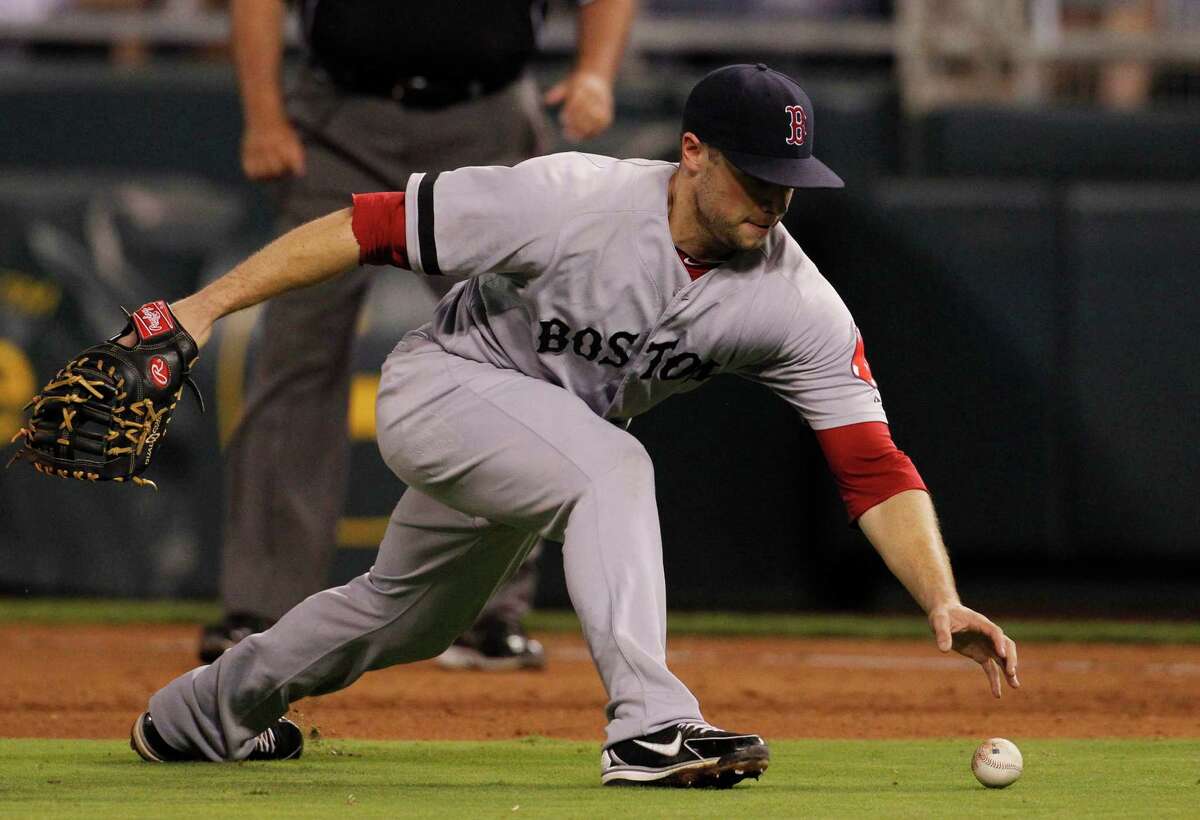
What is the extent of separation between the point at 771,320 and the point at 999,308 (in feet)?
13.5

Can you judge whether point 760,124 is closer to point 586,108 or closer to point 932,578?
point 932,578

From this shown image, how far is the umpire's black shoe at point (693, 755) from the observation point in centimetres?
323

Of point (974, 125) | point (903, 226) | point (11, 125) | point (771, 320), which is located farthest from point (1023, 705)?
point (11, 125)

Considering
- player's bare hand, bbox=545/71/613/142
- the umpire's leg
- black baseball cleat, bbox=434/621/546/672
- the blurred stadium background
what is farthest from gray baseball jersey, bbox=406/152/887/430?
the blurred stadium background

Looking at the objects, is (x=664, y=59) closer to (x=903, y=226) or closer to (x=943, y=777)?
(x=903, y=226)

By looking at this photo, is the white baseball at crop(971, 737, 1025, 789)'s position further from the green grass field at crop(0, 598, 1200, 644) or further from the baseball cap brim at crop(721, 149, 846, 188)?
the green grass field at crop(0, 598, 1200, 644)

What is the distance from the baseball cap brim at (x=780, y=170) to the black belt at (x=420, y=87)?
211cm

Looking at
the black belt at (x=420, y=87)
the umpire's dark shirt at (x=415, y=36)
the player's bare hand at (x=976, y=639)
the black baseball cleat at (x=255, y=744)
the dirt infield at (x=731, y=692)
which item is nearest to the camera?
the player's bare hand at (x=976, y=639)

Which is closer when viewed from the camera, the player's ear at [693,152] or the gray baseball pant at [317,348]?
the player's ear at [693,152]

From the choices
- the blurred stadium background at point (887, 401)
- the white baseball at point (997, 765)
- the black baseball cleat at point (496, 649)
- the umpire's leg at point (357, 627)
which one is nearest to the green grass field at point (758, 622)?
the blurred stadium background at point (887, 401)

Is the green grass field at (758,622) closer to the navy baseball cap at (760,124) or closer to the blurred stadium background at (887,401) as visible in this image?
the blurred stadium background at (887,401)

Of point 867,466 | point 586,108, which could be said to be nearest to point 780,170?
point 867,466

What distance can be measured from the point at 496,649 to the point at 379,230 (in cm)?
223

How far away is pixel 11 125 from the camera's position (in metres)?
8.86
